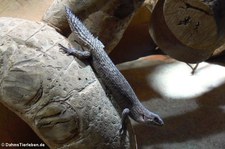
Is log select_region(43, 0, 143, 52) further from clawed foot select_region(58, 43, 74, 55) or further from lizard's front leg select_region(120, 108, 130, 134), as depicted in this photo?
lizard's front leg select_region(120, 108, 130, 134)

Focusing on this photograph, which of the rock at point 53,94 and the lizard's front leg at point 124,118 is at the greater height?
the rock at point 53,94

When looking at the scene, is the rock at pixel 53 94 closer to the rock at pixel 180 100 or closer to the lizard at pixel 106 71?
the lizard at pixel 106 71

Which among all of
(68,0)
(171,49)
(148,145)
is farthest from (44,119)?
(171,49)

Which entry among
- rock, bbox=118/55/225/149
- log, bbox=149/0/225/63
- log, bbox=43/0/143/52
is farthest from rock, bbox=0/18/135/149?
rock, bbox=118/55/225/149

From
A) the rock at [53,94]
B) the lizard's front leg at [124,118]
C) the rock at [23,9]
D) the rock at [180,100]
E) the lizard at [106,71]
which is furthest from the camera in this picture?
the rock at [180,100]

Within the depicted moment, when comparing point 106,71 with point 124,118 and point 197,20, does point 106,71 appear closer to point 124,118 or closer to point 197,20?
point 124,118

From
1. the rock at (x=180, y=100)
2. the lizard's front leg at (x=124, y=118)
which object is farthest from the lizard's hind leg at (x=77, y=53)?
the rock at (x=180, y=100)

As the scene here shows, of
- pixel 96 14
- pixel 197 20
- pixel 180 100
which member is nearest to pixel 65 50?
pixel 96 14

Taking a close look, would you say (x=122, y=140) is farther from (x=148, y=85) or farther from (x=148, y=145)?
(x=148, y=85)
